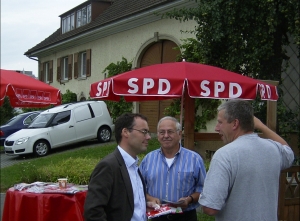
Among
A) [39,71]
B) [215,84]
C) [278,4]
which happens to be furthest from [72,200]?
[39,71]

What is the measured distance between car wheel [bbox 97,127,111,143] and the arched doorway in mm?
1779

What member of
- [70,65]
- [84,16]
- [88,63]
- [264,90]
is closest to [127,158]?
[264,90]

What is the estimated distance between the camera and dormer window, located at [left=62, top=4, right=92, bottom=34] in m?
26.5

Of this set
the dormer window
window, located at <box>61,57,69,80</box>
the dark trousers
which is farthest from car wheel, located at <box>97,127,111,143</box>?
the dark trousers

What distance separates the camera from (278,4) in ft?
31.0

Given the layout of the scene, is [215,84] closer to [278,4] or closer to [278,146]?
[278,146]

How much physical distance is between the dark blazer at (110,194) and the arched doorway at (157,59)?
1446 centimetres

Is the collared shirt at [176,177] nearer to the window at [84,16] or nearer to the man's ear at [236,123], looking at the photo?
the man's ear at [236,123]

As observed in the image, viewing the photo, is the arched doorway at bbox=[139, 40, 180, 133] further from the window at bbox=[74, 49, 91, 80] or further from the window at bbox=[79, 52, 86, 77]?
the window at bbox=[79, 52, 86, 77]

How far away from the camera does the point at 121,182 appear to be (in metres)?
3.51

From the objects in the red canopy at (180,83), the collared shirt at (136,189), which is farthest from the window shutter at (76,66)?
the collared shirt at (136,189)

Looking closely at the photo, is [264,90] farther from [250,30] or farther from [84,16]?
[84,16]

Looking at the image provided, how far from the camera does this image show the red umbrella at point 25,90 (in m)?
6.32

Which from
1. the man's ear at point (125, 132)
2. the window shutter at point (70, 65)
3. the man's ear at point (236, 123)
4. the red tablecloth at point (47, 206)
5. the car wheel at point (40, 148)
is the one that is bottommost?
the car wheel at point (40, 148)
